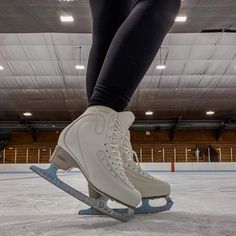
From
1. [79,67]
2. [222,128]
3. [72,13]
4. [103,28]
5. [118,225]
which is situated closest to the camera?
[118,225]

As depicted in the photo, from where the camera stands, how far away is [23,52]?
8203mm

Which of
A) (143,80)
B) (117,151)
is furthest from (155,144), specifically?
(117,151)

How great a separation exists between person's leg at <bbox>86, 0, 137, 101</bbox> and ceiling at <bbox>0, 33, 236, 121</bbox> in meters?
6.77

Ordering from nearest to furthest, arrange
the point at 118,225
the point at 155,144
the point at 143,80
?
1. the point at 118,225
2. the point at 143,80
3. the point at 155,144

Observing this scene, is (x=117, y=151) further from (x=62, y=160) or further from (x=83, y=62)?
(x=83, y=62)

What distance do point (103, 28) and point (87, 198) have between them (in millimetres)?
435

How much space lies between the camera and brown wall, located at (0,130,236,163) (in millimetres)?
16109

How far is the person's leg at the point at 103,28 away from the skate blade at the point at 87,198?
0.82 ft

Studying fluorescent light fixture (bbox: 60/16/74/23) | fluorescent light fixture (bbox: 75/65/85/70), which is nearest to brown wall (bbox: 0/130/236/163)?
fluorescent light fixture (bbox: 75/65/85/70)

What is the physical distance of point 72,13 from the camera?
19.2ft

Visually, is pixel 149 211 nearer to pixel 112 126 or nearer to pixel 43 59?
pixel 112 126

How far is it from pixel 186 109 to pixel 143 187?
574 inches

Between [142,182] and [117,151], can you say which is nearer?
[117,151]

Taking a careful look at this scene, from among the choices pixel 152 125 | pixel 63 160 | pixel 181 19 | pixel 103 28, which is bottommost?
pixel 63 160
